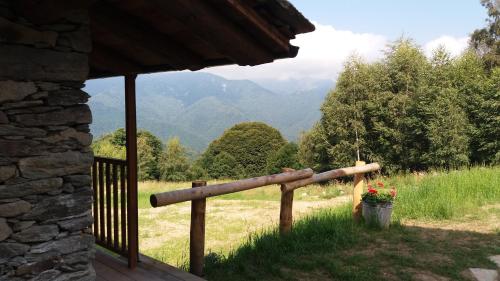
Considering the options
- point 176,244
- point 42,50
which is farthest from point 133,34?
point 176,244

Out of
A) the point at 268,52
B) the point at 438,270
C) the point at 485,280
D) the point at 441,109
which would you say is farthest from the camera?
the point at 441,109

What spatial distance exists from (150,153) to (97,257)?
3260cm

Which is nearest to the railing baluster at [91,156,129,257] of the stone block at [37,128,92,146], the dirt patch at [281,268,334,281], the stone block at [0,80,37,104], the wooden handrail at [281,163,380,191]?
the stone block at [37,128,92,146]

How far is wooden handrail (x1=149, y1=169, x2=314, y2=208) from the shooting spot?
12.3 ft

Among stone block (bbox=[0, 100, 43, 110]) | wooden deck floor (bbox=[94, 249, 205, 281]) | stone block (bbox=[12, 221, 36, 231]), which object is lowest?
wooden deck floor (bbox=[94, 249, 205, 281])

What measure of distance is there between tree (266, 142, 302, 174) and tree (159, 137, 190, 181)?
935 cm

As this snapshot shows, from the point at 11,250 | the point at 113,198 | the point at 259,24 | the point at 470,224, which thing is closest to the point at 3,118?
the point at 11,250

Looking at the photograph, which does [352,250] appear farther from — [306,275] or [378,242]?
[306,275]

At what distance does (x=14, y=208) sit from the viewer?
2.51 meters

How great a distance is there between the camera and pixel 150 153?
119ft

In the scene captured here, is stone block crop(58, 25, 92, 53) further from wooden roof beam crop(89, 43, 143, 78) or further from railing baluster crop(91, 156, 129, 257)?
railing baluster crop(91, 156, 129, 257)

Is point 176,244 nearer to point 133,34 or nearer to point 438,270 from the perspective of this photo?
point 438,270

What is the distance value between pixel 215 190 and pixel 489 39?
29135mm

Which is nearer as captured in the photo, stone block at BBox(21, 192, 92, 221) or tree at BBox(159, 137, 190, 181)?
stone block at BBox(21, 192, 92, 221)
